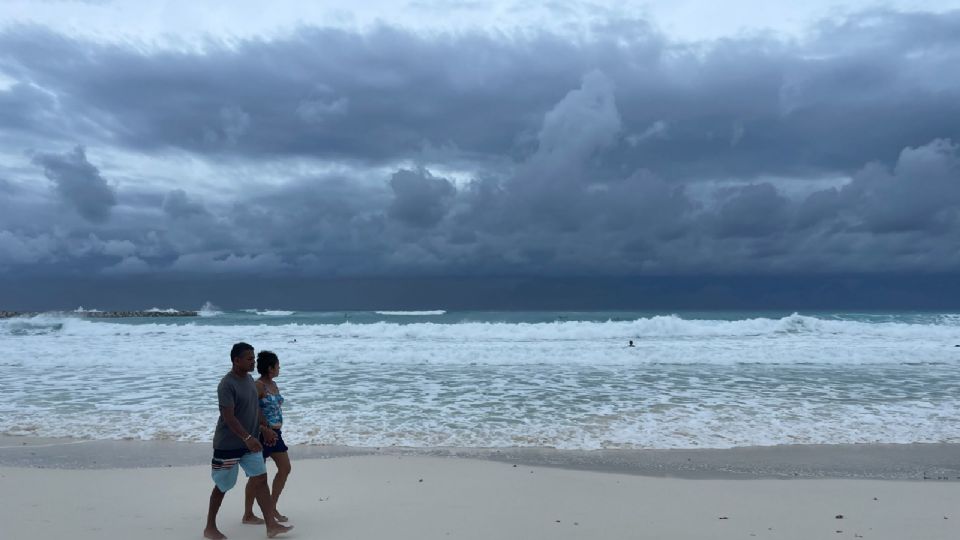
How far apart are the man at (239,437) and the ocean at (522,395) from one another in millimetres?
4679

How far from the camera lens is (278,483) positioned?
6.24 m

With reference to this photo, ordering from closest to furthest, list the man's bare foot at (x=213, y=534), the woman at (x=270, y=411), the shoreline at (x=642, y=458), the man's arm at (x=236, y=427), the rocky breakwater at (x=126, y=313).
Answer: the man's arm at (x=236, y=427) → the man's bare foot at (x=213, y=534) → the woman at (x=270, y=411) → the shoreline at (x=642, y=458) → the rocky breakwater at (x=126, y=313)

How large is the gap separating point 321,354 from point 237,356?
68.1 feet

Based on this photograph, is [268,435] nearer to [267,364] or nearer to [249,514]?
[267,364]

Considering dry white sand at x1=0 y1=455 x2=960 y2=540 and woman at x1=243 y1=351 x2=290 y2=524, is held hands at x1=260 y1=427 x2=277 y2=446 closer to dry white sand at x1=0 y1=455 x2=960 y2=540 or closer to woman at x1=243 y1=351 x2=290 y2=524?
woman at x1=243 y1=351 x2=290 y2=524

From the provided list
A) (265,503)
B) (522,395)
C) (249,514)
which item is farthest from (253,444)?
(522,395)

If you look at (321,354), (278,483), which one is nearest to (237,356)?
(278,483)

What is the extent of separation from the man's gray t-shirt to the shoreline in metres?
3.89

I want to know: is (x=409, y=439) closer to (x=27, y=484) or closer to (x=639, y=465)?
(x=639, y=465)

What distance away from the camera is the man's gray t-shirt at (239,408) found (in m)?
5.58

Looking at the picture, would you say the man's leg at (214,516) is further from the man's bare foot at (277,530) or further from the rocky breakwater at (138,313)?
the rocky breakwater at (138,313)

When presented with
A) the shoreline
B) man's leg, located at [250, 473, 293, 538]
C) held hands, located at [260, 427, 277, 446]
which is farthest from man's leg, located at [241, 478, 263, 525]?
the shoreline

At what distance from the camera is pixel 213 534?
586cm

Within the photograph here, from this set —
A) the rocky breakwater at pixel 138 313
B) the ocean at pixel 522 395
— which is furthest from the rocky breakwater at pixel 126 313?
the ocean at pixel 522 395
